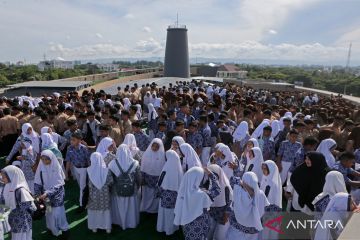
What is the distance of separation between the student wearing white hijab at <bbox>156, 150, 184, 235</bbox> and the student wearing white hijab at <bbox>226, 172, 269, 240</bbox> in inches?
51.0

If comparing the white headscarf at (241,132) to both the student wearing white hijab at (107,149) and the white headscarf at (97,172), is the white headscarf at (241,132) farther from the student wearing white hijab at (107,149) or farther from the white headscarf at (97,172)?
the white headscarf at (97,172)

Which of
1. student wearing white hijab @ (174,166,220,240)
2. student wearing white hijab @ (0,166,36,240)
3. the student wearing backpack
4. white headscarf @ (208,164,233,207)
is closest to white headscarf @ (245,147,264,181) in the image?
white headscarf @ (208,164,233,207)

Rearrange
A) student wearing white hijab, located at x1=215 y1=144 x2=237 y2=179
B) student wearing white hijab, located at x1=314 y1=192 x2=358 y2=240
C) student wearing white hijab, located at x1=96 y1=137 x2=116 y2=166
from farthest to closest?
1. student wearing white hijab, located at x1=96 y1=137 x2=116 y2=166
2. student wearing white hijab, located at x1=215 y1=144 x2=237 y2=179
3. student wearing white hijab, located at x1=314 y1=192 x2=358 y2=240

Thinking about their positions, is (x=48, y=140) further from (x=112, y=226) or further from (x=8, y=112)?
(x=8, y=112)

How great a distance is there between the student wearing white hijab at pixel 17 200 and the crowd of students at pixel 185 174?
0.5 inches

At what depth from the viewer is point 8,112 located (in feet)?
29.1

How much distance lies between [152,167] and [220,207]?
1.53m

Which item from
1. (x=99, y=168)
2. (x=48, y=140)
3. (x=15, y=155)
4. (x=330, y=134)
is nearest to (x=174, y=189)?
(x=99, y=168)

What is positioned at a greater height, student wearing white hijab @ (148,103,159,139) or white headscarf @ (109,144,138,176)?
white headscarf @ (109,144,138,176)

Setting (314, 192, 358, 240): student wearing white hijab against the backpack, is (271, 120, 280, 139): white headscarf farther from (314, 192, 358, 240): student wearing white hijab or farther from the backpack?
(314, 192, 358, 240): student wearing white hijab

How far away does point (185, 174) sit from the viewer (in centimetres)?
463

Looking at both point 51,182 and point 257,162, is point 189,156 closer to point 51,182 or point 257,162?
point 257,162

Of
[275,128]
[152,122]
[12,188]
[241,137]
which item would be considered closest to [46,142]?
[12,188]

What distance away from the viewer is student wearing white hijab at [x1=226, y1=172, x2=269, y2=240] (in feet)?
14.3
